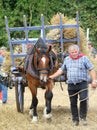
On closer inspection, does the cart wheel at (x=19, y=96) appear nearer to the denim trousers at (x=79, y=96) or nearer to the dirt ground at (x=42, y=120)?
the dirt ground at (x=42, y=120)

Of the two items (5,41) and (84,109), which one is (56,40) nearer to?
(84,109)

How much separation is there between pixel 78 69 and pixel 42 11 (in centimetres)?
1400

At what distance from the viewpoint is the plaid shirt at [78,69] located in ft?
32.0

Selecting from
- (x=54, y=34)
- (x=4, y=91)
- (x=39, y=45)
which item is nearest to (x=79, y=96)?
(x=39, y=45)

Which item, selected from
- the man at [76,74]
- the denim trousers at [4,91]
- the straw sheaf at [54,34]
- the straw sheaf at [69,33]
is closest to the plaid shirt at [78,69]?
the man at [76,74]

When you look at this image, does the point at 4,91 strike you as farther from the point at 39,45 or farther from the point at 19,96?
the point at 39,45

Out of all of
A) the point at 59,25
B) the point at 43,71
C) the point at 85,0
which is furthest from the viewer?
the point at 85,0

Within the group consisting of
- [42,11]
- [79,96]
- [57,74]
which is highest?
[42,11]

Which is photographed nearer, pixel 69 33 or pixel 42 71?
pixel 42 71

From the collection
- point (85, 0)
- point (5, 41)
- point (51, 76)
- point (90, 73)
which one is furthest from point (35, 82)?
point (85, 0)

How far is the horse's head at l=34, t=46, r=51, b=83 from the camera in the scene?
9727mm

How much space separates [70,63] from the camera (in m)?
9.84

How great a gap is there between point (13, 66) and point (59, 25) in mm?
1346

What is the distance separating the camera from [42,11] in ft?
77.1
